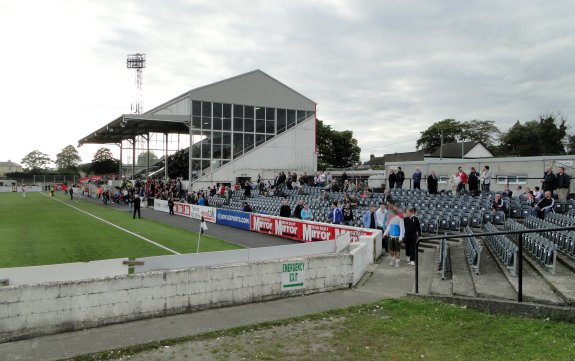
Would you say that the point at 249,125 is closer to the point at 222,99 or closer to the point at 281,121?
the point at 281,121

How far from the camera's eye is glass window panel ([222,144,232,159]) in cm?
4522

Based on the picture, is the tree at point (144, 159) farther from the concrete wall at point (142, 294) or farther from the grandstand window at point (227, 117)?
the concrete wall at point (142, 294)

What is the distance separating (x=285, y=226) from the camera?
22125 mm

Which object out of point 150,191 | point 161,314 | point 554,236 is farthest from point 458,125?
point 161,314

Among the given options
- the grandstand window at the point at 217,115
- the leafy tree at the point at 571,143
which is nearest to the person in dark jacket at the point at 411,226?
the grandstand window at the point at 217,115

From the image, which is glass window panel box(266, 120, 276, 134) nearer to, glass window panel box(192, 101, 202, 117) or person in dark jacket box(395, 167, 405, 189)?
glass window panel box(192, 101, 202, 117)

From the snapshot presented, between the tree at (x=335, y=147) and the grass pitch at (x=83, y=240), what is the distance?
60.7 metres

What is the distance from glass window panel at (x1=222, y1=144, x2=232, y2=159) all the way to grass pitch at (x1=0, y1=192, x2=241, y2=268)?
15.7 m

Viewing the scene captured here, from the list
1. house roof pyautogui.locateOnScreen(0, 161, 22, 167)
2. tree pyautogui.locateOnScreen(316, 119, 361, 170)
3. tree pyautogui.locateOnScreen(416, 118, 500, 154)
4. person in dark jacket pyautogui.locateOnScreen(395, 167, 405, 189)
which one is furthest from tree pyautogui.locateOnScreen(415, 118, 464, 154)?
house roof pyautogui.locateOnScreen(0, 161, 22, 167)

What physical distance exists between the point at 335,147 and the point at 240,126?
46.8 m

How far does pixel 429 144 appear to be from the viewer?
316ft

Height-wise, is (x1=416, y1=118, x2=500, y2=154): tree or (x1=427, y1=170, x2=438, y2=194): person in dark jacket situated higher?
(x1=416, y1=118, x2=500, y2=154): tree

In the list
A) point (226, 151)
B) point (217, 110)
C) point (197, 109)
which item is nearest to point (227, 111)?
point (217, 110)

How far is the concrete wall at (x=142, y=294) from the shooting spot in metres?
7.41
